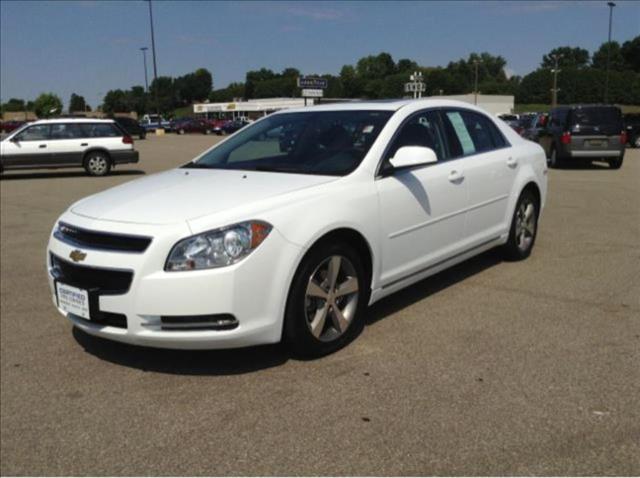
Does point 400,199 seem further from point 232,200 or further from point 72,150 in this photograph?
point 72,150

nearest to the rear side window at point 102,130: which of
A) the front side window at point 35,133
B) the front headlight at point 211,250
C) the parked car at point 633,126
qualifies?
the front side window at point 35,133

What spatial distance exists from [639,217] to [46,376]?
305 inches

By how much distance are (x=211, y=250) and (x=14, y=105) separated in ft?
623

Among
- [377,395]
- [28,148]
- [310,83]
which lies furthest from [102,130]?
[377,395]

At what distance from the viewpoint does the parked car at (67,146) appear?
676 inches

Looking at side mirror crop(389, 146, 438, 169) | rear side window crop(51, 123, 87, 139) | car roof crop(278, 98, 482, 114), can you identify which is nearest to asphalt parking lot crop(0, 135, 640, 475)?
side mirror crop(389, 146, 438, 169)

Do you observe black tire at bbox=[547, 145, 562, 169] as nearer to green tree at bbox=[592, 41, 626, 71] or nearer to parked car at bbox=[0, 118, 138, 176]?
parked car at bbox=[0, 118, 138, 176]

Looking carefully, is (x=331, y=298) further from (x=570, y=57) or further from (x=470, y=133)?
(x=570, y=57)

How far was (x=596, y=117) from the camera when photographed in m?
16.5

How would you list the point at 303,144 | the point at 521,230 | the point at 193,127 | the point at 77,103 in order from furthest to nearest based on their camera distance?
the point at 77,103 → the point at 193,127 → the point at 521,230 → the point at 303,144

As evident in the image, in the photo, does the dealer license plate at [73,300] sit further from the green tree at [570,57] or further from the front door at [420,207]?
the green tree at [570,57]

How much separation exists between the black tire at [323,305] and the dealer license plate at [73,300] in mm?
1114

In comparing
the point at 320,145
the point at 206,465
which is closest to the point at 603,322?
the point at 320,145

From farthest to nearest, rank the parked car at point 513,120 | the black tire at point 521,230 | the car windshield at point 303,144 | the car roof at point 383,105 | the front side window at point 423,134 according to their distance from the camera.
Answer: the parked car at point 513,120
the black tire at point 521,230
the car roof at point 383,105
the front side window at point 423,134
the car windshield at point 303,144
